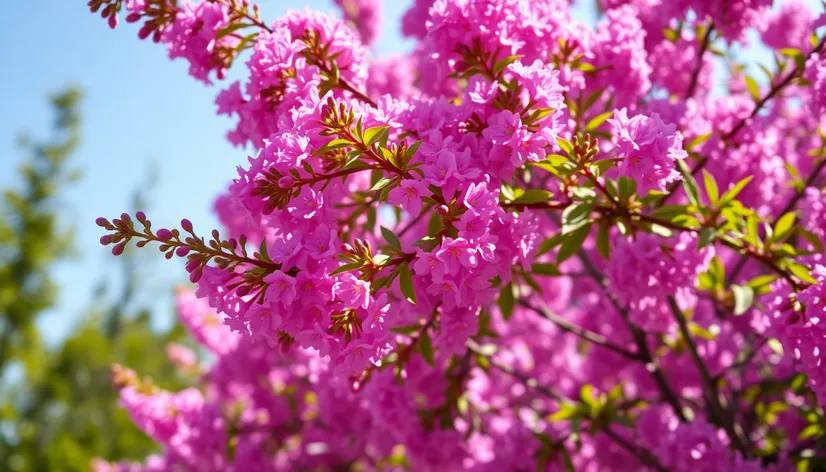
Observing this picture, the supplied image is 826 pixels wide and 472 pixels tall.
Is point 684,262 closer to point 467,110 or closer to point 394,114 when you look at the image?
point 467,110

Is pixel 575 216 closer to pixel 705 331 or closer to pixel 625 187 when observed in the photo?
pixel 625 187

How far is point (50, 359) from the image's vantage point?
15.6m

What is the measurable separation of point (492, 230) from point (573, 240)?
546 millimetres

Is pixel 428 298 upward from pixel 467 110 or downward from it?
downward

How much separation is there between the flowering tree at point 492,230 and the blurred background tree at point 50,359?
12.4 meters

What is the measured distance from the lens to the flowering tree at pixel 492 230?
1.63 m

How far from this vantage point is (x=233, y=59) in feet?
8.21

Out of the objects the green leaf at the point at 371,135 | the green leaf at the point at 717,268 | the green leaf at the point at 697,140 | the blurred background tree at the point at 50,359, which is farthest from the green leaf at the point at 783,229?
the blurred background tree at the point at 50,359

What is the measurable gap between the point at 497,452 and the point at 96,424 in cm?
1601

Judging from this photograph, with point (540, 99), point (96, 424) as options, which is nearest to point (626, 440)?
point (540, 99)

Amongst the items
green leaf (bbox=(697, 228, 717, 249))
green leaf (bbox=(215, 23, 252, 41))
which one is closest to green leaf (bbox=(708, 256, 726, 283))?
green leaf (bbox=(697, 228, 717, 249))

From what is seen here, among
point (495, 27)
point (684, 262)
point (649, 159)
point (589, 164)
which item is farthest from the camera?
point (684, 262)

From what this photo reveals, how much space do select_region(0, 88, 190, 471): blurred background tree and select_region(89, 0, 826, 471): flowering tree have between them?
40.7 ft

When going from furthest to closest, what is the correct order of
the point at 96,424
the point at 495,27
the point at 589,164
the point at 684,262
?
1. the point at 96,424
2. the point at 684,262
3. the point at 495,27
4. the point at 589,164
